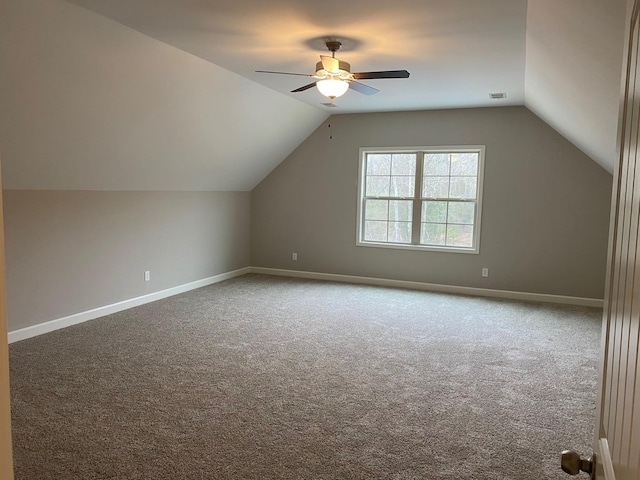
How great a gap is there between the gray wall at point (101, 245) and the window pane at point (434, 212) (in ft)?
9.70

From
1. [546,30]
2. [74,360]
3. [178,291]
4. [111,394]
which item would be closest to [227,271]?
[178,291]

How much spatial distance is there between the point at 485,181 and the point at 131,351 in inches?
190

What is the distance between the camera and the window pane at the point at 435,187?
6.70 meters

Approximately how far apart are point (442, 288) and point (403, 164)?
1.89 m

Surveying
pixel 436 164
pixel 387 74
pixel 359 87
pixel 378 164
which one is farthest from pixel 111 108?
pixel 436 164

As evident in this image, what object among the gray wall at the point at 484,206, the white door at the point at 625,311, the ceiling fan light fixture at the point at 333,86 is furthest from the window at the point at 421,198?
the white door at the point at 625,311

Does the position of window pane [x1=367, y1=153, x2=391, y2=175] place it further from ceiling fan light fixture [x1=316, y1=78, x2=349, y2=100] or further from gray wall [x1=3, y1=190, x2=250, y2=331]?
ceiling fan light fixture [x1=316, y1=78, x2=349, y2=100]

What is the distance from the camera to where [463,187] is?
6602mm

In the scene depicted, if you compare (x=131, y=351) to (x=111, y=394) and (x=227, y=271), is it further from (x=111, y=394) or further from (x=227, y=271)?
(x=227, y=271)

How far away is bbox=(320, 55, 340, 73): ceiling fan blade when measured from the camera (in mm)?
3578

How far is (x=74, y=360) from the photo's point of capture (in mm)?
3791

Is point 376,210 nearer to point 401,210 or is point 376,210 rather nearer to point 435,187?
point 401,210

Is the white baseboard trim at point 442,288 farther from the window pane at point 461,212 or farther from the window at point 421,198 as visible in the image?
the window pane at point 461,212

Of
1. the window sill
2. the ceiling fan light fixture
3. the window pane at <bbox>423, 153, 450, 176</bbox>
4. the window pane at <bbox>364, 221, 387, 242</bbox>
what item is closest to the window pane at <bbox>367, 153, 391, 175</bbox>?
the window pane at <bbox>423, 153, 450, 176</bbox>
